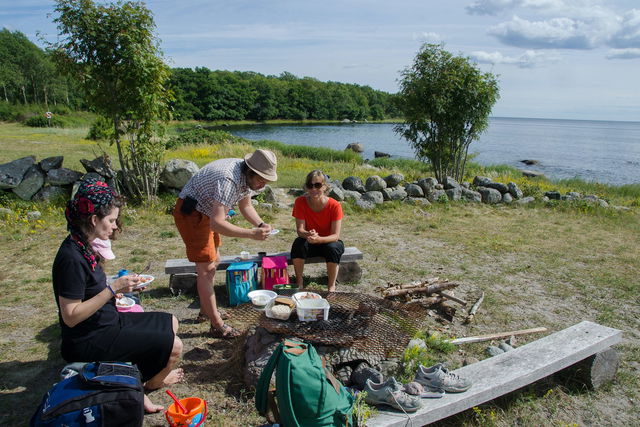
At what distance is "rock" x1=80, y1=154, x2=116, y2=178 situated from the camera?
8.25m

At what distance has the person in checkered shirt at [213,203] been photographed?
3375 millimetres

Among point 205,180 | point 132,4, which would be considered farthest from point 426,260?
point 132,4

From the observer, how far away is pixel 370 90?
344ft

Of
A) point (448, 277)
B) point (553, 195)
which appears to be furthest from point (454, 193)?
point (448, 277)

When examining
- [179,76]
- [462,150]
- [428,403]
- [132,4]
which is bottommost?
[428,403]

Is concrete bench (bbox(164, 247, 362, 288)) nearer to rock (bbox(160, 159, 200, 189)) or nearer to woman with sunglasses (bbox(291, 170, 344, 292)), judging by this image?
woman with sunglasses (bbox(291, 170, 344, 292))

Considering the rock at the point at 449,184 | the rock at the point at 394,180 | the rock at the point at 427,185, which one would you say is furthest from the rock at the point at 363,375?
the rock at the point at 449,184

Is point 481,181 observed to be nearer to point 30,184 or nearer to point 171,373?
point 171,373

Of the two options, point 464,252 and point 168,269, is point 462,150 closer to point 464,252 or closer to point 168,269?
point 464,252

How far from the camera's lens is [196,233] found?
364cm

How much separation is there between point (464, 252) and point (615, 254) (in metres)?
2.50

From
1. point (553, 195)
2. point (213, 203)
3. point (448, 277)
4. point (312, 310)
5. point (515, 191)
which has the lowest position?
point (448, 277)

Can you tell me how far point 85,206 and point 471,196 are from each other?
9446 millimetres

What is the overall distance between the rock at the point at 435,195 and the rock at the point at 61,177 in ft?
24.9
